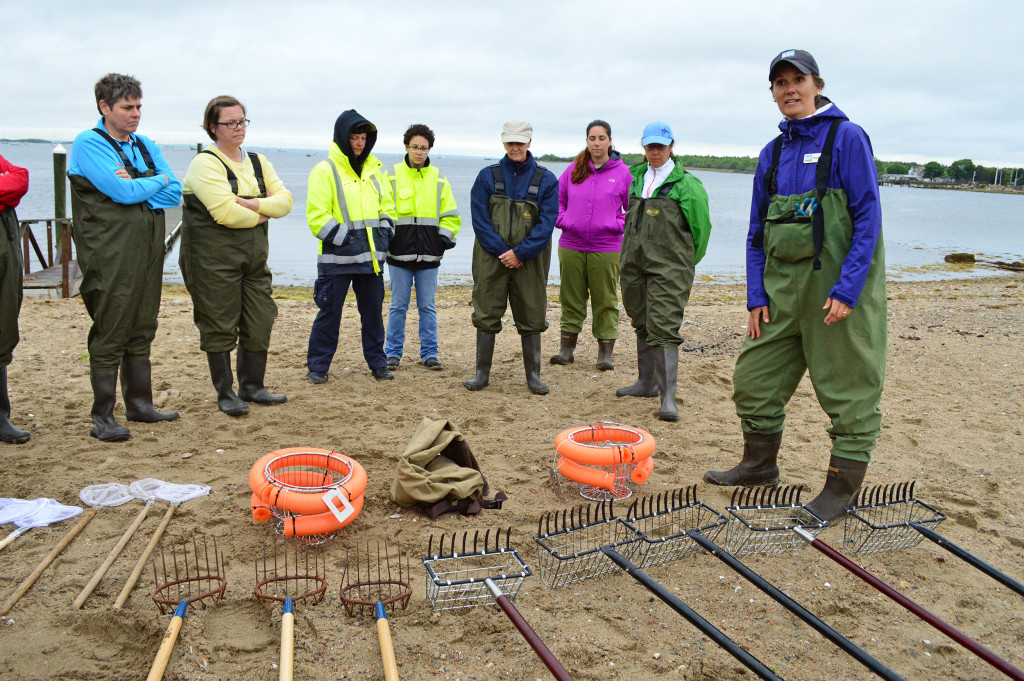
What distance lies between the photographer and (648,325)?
21.0 feet

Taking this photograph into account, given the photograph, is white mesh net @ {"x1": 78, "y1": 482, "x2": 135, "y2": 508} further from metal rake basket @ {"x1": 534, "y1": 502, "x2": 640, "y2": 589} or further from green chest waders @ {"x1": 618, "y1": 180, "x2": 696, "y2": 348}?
green chest waders @ {"x1": 618, "y1": 180, "x2": 696, "y2": 348}

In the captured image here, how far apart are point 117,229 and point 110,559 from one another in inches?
96.7

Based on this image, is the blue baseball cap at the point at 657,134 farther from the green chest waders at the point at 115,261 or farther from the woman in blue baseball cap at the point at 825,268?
the green chest waders at the point at 115,261

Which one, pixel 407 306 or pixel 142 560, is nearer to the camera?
pixel 142 560

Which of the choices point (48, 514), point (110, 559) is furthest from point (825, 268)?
point (48, 514)

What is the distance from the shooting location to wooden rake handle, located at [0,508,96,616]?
3.21 meters

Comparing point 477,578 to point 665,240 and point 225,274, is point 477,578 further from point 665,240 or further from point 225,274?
point 665,240

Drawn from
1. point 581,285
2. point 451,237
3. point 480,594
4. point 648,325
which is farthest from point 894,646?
point 451,237

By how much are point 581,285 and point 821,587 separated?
428cm

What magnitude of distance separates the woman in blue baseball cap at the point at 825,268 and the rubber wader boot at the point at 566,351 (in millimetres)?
3486

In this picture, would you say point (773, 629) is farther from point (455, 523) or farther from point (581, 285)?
point (581, 285)

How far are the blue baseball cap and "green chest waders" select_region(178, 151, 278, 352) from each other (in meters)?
3.11

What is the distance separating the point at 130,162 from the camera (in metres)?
5.16

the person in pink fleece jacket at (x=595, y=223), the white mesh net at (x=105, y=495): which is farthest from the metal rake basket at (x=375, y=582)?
the person in pink fleece jacket at (x=595, y=223)
